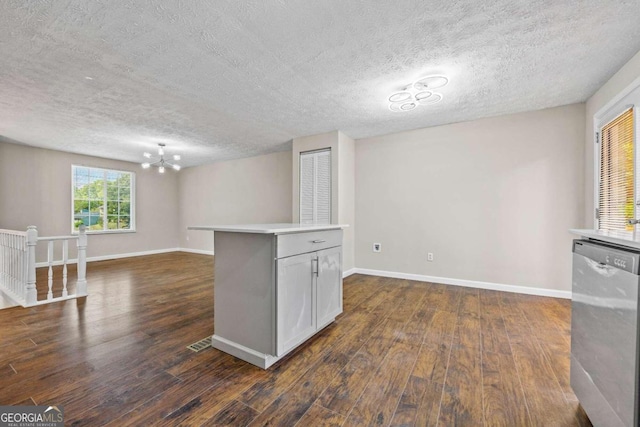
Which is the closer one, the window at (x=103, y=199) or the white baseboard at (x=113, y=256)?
the white baseboard at (x=113, y=256)

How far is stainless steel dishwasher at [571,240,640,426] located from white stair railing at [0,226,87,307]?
4.85 m

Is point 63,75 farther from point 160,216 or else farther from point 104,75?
point 160,216

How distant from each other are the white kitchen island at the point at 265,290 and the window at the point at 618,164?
2.68 meters

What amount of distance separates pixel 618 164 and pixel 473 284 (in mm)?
2117

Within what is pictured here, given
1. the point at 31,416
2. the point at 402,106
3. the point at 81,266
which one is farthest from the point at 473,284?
the point at 81,266

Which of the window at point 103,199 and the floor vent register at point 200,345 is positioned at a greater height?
the window at point 103,199

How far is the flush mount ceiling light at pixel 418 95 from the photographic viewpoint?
2764 mm

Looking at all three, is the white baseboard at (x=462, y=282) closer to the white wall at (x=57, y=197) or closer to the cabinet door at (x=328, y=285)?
the white wall at (x=57, y=197)

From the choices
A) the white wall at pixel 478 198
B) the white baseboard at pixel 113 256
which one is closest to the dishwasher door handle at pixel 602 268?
the white wall at pixel 478 198

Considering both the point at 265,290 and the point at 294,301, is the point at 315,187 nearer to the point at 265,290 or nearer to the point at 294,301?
the point at 294,301

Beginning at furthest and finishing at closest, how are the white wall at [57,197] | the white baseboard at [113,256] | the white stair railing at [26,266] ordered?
the white baseboard at [113,256], the white wall at [57,197], the white stair railing at [26,266]

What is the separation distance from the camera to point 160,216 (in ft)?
25.1

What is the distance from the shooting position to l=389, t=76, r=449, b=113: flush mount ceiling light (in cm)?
276

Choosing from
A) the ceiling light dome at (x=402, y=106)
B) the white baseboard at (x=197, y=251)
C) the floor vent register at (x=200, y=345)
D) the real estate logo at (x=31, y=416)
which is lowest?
the white baseboard at (x=197, y=251)
